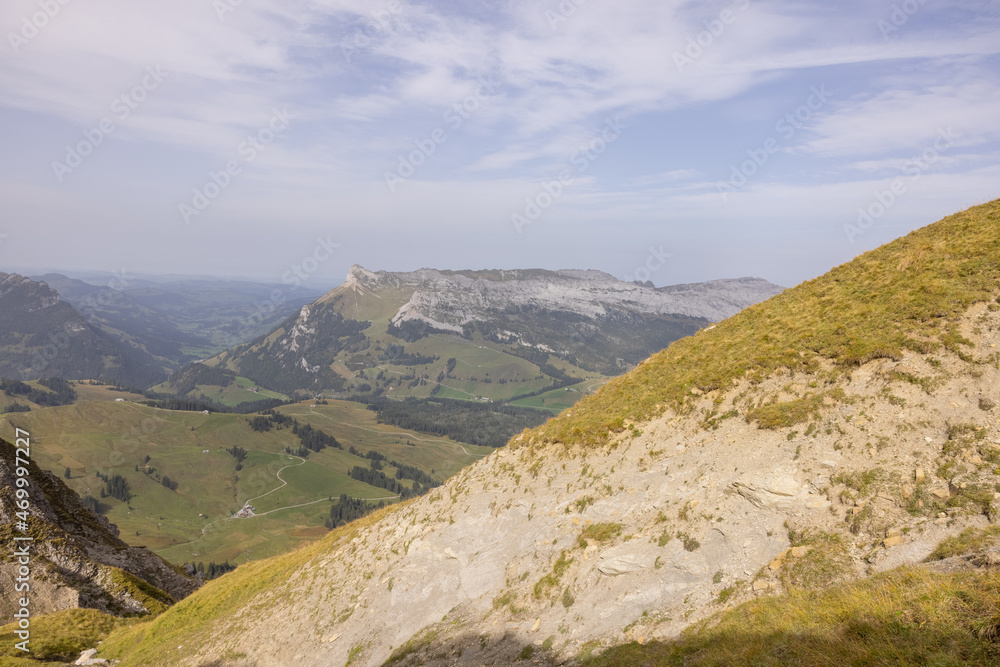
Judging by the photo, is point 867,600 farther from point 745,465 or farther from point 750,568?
point 745,465

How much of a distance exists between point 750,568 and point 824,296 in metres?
19.1

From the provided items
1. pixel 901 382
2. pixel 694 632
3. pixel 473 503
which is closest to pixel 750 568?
pixel 694 632

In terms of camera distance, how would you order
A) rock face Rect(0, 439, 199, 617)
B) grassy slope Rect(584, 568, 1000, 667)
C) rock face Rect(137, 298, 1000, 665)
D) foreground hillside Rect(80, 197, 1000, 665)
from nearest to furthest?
1. grassy slope Rect(584, 568, 1000, 667)
2. rock face Rect(137, 298, 1000, 665)
3. foreground hillside Rect(80, 197, 1000, 665)
4. rock face Rect(0, 439, 199, 617)

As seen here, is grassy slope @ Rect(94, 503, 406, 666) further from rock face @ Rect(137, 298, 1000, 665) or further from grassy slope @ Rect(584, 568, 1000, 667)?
grassy slope @ Rect(584, 568, 1000, 667)

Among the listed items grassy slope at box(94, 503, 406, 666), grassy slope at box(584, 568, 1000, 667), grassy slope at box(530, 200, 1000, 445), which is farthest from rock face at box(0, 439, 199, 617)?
grassy slope at box(584, 568, 1000, 667)

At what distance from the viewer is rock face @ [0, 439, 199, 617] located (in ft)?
145

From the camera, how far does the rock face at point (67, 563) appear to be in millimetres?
44281

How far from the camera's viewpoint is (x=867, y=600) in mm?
13219

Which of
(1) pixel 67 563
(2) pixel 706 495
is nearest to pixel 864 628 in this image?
(2) pixel 706 495

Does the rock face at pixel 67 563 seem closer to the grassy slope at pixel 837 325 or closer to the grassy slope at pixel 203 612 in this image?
the grassy slope at pixel 203 612

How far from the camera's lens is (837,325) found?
25594mm

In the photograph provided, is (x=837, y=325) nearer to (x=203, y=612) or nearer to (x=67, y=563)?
(x=203, y=612)

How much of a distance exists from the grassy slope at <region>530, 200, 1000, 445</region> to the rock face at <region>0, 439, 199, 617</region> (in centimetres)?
4715

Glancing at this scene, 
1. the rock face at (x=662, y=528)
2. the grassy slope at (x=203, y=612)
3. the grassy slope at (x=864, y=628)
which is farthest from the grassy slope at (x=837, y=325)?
the grassy slope at (x=203, y=612)
